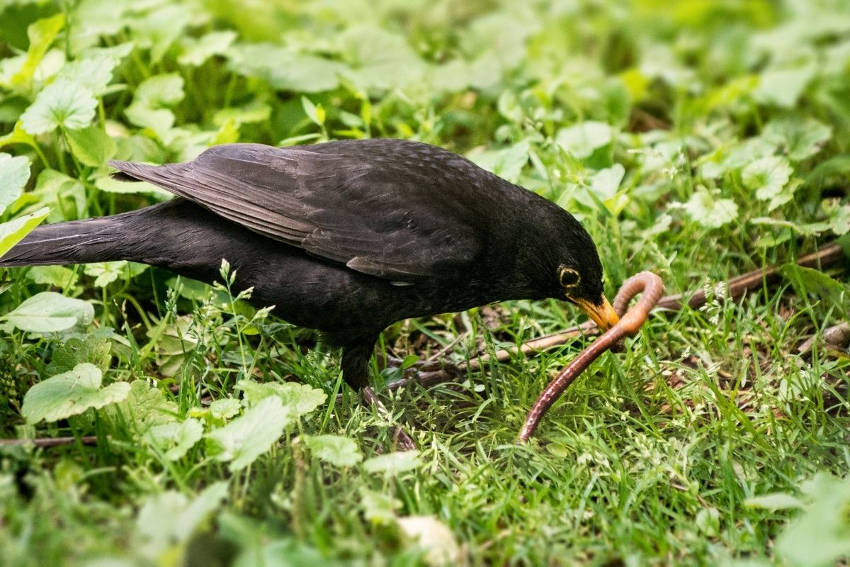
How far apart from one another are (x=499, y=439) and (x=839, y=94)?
3.57 metres

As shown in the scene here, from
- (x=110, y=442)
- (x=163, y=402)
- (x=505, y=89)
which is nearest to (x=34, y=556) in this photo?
(x=110, y=442)

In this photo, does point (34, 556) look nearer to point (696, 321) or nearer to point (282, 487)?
point (282, 487)

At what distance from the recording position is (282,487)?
10.2ft

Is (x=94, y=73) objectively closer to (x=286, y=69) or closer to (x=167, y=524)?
(x=286, y=69)

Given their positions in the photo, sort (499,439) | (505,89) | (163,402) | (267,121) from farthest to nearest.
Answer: (505,89) → (267,121) → (499,439) → (163,402)

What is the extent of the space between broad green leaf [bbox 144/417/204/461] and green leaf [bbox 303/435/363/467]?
0.36 m

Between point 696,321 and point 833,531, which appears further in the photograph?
point 696,321

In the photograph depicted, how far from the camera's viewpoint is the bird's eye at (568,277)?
4.07 meters

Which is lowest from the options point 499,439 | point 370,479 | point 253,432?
point 499,439

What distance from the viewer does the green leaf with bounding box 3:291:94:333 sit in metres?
3.54

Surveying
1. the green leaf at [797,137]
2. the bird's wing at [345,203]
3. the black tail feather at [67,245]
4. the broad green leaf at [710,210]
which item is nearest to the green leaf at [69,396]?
the black tail feather at [67,245]

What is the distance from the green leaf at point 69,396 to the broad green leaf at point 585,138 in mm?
2687

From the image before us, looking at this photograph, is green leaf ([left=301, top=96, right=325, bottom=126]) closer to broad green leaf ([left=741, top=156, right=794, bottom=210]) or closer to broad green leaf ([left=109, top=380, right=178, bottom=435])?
broad green leaf ([left=109, top=380, right=178, bottom=435])

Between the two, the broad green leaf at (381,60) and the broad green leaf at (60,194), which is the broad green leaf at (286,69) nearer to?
the broad green leaf at (381,60)
